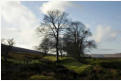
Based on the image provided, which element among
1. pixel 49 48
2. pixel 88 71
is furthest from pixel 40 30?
pixel 88 71

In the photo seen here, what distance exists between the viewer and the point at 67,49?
46.9 metres

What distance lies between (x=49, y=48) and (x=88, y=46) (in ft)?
54.6

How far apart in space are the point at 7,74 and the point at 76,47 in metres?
27.7

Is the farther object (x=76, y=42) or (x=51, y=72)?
(x=76, y=42)

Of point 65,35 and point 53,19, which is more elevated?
point 53,19

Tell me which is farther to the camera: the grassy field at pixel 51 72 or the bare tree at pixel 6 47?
the bare tree at pixel 6 47

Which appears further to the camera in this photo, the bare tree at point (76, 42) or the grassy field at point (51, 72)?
the bare tree at point (76, 42)

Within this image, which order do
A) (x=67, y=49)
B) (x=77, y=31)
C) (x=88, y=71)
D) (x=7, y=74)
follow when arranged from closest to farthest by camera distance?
(x=7, y=74) → (x=88, y=71) → (x=67, y=49) → (x=77, y=31)

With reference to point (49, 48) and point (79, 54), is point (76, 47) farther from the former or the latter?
point (49, 48)

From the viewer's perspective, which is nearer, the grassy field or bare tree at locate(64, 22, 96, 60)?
the grassy field

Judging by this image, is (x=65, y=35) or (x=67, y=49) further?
(x=67, y=49)

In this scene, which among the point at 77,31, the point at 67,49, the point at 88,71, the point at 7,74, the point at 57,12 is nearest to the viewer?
the point at 7,74

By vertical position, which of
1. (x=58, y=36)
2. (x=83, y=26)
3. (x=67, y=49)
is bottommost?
(x=67, y=49)

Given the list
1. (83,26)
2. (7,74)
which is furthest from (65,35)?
(7,74)
